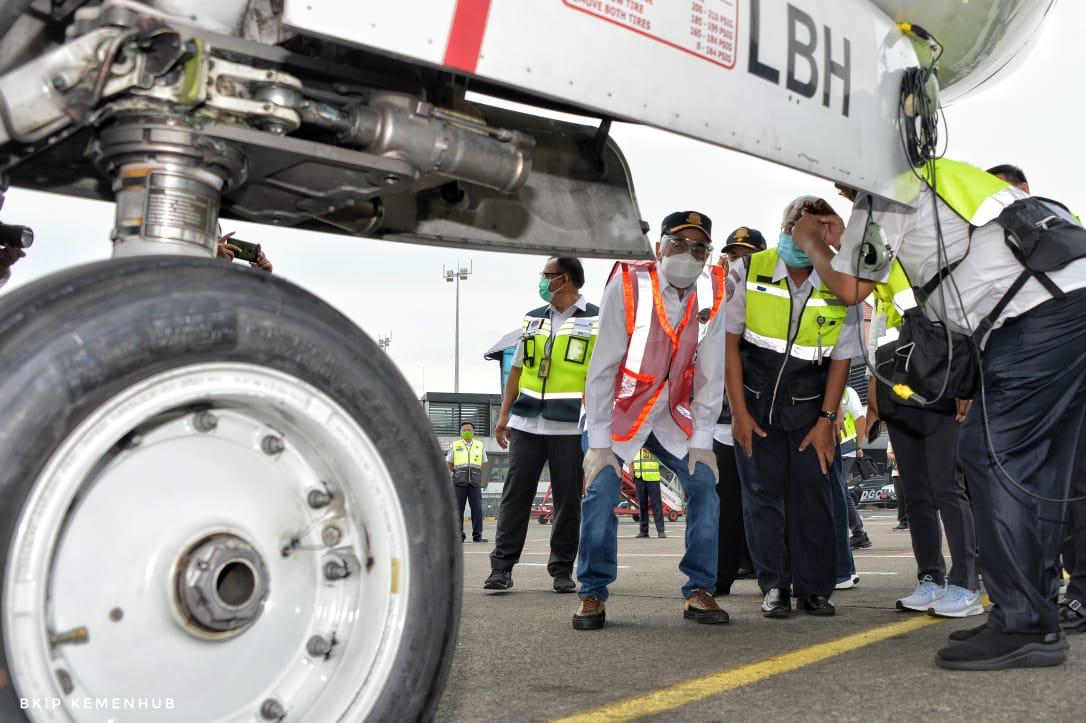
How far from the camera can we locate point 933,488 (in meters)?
4.92

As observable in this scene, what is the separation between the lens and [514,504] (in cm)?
640

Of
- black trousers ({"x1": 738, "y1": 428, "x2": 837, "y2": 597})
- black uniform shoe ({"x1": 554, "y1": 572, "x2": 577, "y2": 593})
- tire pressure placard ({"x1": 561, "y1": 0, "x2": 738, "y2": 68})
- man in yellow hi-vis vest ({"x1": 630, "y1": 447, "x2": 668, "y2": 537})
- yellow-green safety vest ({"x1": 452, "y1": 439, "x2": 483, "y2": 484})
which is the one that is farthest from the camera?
man in yellow hi-vis vest ({"x1": 630, "y1": 447, "x2": 668, "y2": 537})

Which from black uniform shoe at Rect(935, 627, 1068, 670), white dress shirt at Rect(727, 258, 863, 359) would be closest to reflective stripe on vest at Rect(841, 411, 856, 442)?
white dress shirt at Rect(727, 258, 863, 359)

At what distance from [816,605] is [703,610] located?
0.67 metres

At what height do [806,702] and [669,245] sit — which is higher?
[669,245]

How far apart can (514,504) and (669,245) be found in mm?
2394

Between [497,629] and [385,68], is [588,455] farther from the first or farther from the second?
[385,68]

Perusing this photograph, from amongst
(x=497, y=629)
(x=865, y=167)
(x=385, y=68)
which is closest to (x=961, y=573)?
(x=497, y=629)

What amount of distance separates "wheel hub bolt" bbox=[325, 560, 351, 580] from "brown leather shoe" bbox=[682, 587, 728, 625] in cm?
292

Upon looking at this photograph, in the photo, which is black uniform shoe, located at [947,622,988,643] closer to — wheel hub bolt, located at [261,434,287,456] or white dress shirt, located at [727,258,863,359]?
white dress shirt, located at [727,258,863,359]

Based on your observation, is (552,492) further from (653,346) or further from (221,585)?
(221,585)

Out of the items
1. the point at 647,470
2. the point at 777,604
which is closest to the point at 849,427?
the point at 777,604

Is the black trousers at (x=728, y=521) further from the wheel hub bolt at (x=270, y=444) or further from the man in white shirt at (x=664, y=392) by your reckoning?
the wheel hub bolt at (x=270, y=444)

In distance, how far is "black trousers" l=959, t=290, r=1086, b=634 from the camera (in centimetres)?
317
